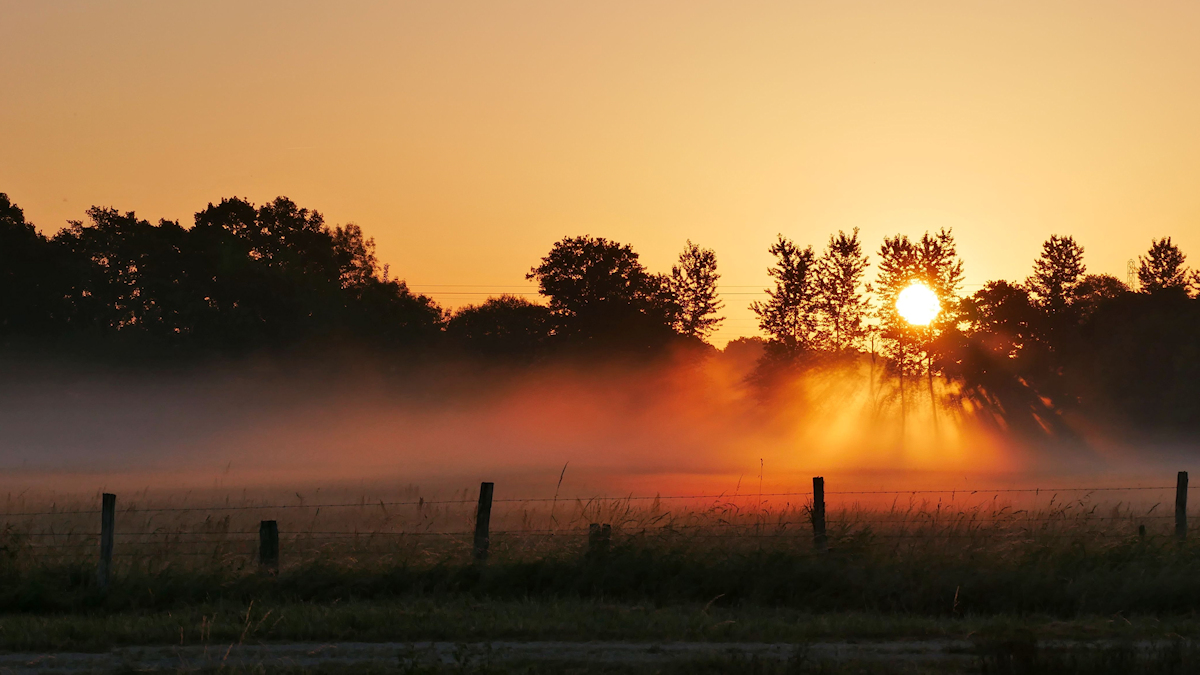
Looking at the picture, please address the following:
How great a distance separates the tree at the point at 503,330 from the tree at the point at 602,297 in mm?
2053

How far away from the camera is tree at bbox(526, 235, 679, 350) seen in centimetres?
9838

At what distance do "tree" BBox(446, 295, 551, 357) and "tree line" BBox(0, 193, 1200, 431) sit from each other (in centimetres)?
18

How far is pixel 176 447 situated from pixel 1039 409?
222ft

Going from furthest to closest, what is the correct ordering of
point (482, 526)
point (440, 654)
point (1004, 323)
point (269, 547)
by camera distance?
point (1004, 323) < point (482, 526) < point (269, 547) < point (440, 654)

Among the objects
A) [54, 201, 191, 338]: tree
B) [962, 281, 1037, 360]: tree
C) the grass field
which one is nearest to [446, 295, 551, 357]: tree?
[54, 201, 191, 338]: tree

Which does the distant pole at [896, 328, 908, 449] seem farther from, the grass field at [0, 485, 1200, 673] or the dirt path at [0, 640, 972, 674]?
the dirt path at [0, 640, 972, 674]

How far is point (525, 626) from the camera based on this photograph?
12.6m

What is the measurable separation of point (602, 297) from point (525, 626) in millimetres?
87804

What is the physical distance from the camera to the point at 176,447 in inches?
2970

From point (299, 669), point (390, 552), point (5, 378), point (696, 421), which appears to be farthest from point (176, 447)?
point (299, 669)

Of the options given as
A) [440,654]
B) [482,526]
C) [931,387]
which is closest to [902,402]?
[931,387]

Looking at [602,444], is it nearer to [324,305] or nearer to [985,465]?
[324,305]

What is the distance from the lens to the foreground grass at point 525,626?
1224 cm

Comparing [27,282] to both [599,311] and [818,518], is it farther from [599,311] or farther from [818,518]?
[818,518]
